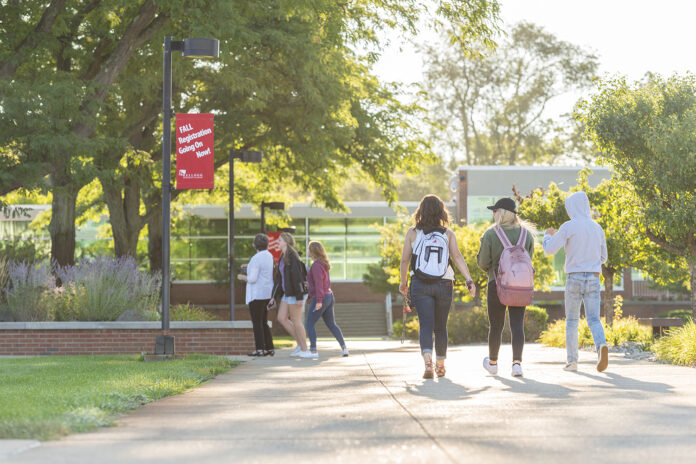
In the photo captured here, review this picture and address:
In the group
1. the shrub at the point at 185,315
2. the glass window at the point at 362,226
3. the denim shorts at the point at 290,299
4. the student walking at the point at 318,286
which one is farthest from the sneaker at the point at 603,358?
the glass window at the point at 362,226

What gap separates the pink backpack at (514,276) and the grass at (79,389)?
9.75 ft

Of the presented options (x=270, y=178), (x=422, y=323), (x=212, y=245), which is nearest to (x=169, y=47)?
(x=422, y=323)

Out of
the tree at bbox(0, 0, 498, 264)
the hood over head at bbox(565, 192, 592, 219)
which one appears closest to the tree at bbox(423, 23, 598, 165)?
the tree at bbox(0, 0, 498, 264)

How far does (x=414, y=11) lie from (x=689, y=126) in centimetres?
929

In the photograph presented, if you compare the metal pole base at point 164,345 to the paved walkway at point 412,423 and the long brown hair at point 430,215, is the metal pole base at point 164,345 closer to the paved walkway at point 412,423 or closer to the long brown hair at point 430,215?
the paved walkway at point 412,423

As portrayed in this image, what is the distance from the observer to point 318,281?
1343cm

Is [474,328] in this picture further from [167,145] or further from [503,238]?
[503,238]

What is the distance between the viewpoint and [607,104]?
47.8 feet

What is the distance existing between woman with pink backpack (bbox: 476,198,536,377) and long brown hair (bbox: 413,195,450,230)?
0.44 m

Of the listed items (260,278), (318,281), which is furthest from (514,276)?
(260,278)

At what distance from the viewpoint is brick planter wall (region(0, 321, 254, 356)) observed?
48.4ft

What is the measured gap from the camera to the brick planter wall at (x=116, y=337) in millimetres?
14750

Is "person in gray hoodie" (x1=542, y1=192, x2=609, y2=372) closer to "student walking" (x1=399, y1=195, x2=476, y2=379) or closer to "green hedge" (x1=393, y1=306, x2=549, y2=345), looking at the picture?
"student walking" (x1=399, y1=195, x2=476, y2=379)

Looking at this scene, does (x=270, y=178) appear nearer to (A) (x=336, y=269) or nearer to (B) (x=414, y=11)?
(B) (x=414, y=11)
